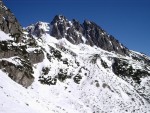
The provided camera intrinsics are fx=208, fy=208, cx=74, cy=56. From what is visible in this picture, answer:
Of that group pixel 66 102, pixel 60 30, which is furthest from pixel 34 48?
pixel 60 30

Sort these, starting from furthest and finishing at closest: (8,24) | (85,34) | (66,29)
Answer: (85,34)
(66,29)
(8,24)

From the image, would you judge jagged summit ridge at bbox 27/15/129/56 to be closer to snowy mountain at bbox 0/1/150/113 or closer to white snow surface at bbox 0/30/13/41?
snowy mountain at bbox 0/1/150/113

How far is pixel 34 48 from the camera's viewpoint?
271 feet

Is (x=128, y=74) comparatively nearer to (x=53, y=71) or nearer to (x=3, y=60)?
(x=53, y=71)

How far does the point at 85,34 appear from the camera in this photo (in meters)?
172

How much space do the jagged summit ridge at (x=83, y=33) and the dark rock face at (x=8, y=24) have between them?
69.0 metres

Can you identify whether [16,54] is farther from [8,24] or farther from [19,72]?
[8,24]

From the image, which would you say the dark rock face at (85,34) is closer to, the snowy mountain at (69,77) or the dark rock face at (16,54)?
the snowy mountain at (69,77)

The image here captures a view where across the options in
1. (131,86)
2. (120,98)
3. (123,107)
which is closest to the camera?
(123,107)

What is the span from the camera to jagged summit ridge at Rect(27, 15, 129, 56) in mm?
155375

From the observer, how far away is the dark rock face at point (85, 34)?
510ft

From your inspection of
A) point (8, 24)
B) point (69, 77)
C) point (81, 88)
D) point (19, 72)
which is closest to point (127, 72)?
point (81, 88)

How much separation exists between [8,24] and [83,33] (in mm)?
101318

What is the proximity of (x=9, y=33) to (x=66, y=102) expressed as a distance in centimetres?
3271
